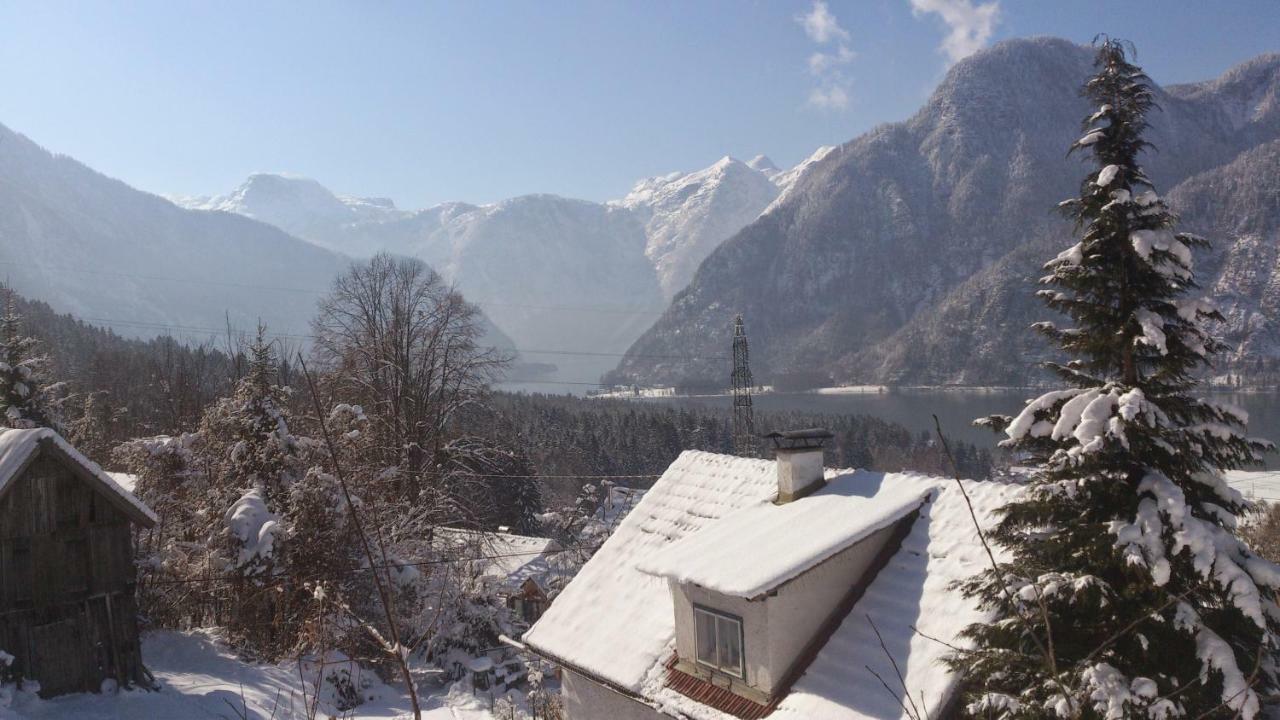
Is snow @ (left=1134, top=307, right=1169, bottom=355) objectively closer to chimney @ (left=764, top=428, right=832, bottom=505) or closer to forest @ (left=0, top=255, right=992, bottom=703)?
chimney @ (left=764, top=428, right=832, bottom=505)

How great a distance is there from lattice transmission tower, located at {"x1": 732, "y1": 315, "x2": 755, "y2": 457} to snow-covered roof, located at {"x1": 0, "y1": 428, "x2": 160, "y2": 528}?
57.7 ft

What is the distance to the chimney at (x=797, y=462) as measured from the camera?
1124cm

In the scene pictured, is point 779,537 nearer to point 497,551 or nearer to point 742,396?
point 742,396

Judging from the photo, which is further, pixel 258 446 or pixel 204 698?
pixel 258 446

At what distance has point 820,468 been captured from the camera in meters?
11.6

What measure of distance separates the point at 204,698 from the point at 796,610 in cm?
1027

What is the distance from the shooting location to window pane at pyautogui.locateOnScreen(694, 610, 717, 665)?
30.5 ft

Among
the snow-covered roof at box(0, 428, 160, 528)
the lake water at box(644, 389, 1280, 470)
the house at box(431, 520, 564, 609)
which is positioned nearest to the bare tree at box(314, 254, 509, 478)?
the house at box(431, 520, 564, 609)

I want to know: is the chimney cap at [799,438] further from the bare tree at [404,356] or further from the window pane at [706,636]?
the bare tree at [404,356]

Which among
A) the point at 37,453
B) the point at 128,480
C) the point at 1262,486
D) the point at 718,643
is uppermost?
the point at 37,453

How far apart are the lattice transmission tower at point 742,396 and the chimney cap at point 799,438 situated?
14.2 m

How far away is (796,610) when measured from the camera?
8836 millimetres

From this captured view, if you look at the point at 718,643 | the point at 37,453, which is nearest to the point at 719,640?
the point at 718,643

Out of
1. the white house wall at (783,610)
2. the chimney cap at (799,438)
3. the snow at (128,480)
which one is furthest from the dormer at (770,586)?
the snow at (128,480)
